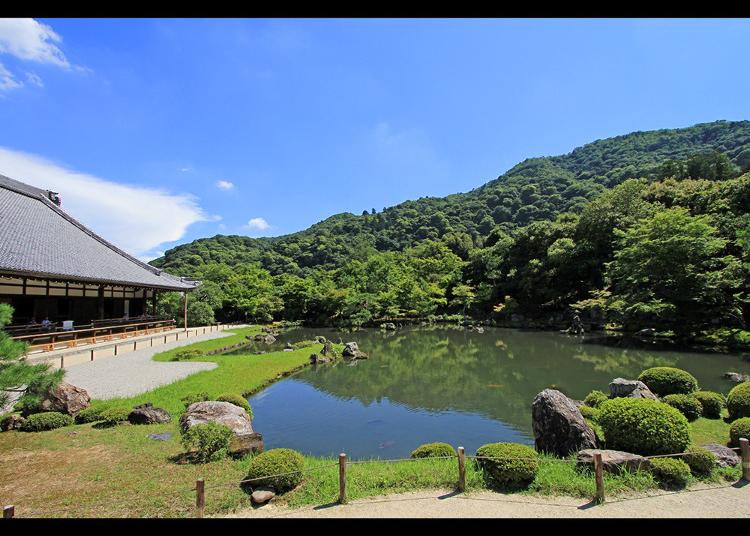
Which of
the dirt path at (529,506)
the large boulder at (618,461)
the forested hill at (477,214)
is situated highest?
the forested hill at (477,214)

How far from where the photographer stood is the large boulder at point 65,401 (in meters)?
10.7

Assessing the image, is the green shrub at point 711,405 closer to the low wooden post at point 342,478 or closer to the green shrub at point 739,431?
the green shrub at point 739,431

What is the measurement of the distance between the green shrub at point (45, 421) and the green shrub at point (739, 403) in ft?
54.2

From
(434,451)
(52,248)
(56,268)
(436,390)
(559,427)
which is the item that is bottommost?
(436,390)

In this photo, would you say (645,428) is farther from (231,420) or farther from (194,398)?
(194,398)

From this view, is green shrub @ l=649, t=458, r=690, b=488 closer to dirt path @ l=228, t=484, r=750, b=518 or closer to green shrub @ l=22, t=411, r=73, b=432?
dirt path @ l=228, t=484, r=750, b=518

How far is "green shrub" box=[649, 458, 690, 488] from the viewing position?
6562 millimetres

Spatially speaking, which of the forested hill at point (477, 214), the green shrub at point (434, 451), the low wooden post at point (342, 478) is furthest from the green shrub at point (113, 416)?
the forested hill at point (477, 214)

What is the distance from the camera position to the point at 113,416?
10.2m

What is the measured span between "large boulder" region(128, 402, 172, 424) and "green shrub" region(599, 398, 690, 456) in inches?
401

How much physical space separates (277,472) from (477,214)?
91.0m

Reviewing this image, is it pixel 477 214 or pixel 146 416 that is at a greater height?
pixel 477 214

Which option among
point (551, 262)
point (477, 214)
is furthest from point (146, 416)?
point (477, 214)
